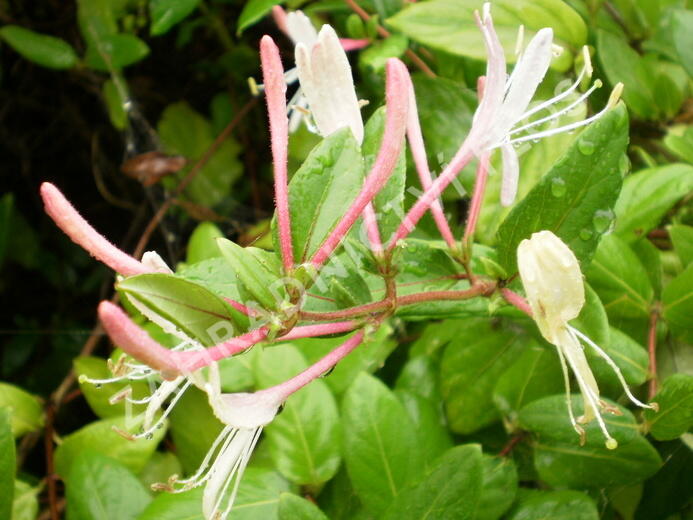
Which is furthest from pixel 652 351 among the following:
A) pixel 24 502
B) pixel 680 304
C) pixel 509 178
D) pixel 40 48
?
pixel 40 48

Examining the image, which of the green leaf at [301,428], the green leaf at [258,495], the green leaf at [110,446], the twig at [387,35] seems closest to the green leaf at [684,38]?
the twig at [387,35]

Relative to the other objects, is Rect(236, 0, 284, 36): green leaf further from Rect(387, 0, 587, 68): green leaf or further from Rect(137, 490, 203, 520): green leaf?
Rect(137, 490, 203, 520): green leaf

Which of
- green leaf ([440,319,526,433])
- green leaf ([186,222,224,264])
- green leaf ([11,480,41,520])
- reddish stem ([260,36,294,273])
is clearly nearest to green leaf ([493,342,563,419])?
green leaf ([440,319,526,433])

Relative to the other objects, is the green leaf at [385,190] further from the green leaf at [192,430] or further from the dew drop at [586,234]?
the green leaf at [192,430]

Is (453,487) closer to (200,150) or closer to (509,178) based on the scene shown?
(509,178)

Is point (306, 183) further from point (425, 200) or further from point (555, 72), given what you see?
point (555, 72)

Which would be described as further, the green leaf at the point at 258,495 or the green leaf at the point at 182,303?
the green leaf at the point at 258,495
